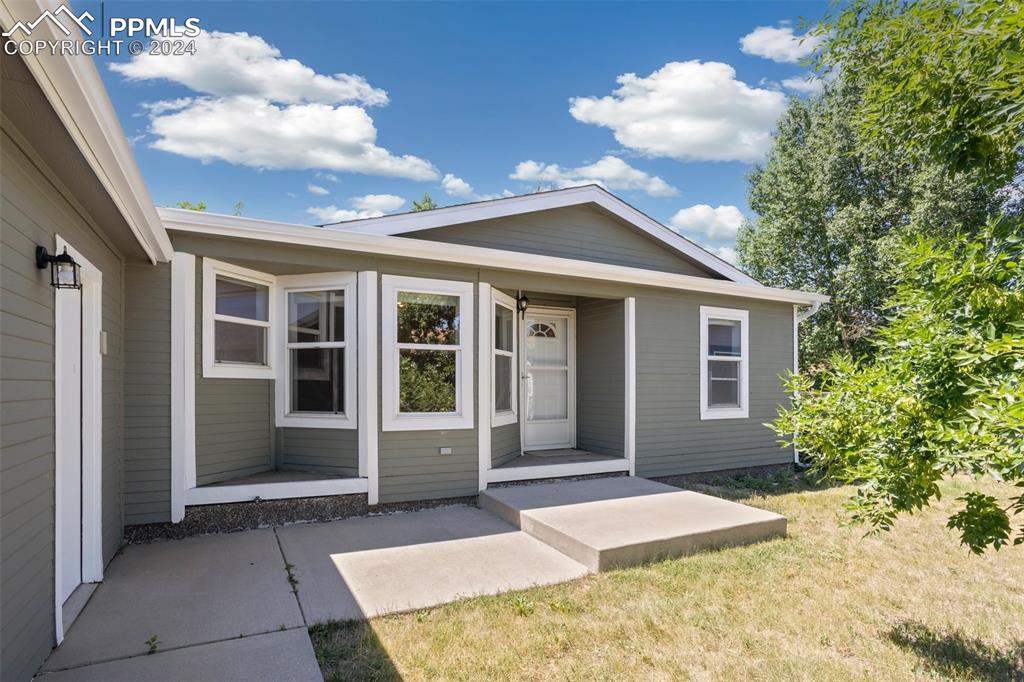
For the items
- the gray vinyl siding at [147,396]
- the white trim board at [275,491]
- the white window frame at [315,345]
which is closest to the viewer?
the gray vinyl siding at [147,396]

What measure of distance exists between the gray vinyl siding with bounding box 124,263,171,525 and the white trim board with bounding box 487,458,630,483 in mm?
3098

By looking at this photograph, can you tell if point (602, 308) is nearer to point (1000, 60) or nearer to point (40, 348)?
point (1000, 60)

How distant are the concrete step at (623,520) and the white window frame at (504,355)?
2.90ft

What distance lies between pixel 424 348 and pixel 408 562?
2.26 metres

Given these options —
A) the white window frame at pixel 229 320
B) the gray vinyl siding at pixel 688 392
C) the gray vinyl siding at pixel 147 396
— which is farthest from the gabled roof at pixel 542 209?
the gray vinyl siding at pixel 147 396

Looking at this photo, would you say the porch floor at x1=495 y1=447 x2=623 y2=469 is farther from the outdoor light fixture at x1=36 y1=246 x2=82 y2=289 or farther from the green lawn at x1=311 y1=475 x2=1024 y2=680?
the outdoor light fixture at x1=36 y1=246 x2=82 y2=289

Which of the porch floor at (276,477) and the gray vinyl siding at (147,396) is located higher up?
the gray vinyl siding at (147,396)

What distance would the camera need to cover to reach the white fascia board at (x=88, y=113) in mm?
1806

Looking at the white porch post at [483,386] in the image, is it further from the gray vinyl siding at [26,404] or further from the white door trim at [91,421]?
the gray vinyl siding at [26,404]

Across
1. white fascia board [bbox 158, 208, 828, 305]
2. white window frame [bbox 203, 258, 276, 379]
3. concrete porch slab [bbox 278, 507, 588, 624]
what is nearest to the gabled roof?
white fascia board [bbox 158, 208, 828, 305]

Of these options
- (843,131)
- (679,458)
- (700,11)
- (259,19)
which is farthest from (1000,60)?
(843,131)

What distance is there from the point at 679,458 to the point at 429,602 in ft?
15.8

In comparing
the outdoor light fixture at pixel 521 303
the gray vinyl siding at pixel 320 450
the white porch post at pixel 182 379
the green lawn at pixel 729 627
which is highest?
the outdoor light fixture at pixel 521 303

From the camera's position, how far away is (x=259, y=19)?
7887mm
